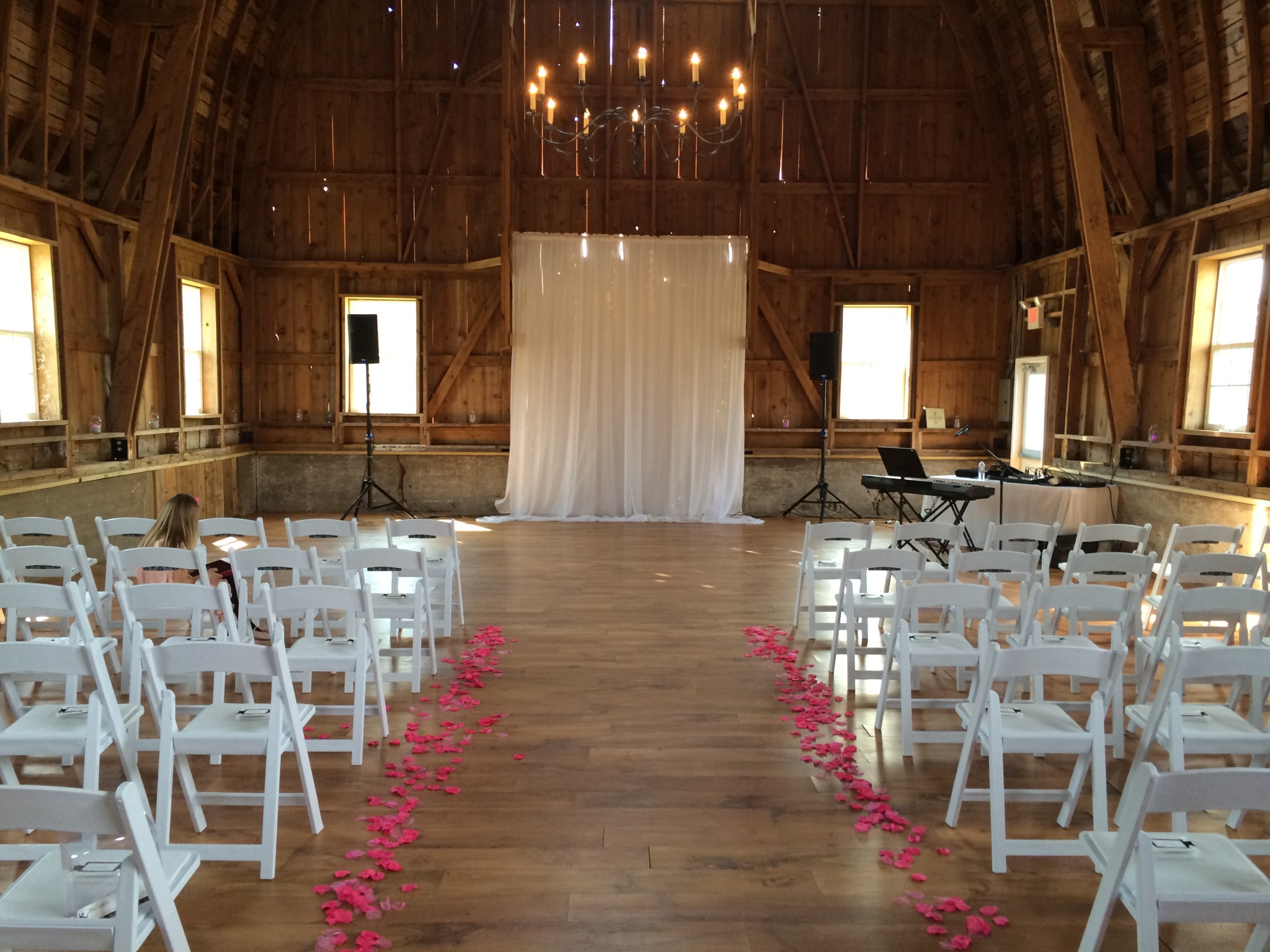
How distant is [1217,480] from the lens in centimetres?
802

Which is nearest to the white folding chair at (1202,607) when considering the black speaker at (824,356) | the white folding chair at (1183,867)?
the white folding chair at (1183,867)

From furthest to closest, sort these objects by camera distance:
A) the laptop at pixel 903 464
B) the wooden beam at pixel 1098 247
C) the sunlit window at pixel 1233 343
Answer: the laptop at pixel 903 464 → the wooden beam at pixel 1098 247 → the sunlit window at pixel 1233 343

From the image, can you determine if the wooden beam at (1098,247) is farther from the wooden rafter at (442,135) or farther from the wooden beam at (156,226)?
the wooden beam at (156,226)

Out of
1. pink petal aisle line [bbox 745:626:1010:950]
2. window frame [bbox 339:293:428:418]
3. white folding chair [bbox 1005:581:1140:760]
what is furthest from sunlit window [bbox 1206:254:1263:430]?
window frame [bbox 339:293:428:418]

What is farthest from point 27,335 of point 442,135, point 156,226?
point 442,135

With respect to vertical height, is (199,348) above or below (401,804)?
above

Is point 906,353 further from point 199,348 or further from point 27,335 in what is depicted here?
point 27,335

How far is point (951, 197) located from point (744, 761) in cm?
1029

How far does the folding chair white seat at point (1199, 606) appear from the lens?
3.52 m

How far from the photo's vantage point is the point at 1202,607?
3.51 meters

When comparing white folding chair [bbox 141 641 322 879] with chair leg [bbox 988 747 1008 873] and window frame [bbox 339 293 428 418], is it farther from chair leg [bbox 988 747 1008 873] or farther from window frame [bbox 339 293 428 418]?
window frame [bbox 339 293 428 418]

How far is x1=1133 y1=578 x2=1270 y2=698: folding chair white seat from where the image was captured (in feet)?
11.6

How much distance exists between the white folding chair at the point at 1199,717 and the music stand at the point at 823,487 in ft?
25.5

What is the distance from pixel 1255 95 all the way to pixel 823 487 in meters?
5.90
